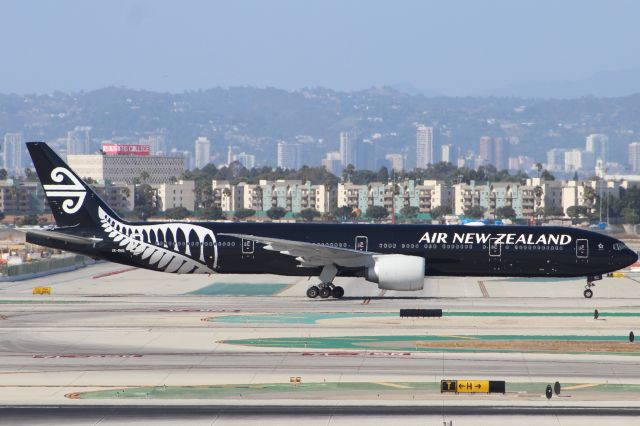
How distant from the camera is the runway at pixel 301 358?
32344mm

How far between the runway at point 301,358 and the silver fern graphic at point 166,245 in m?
2.15

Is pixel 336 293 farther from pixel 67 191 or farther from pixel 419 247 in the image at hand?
pixel 67 191

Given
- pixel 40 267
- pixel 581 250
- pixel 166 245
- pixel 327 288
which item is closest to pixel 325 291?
pixel 327 288

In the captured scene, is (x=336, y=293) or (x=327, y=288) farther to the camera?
(x=336, y=293)

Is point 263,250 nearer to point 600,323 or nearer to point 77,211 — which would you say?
point 77,211

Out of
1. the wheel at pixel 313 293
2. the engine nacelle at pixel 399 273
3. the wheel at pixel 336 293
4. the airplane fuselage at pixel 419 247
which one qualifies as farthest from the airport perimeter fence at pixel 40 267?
the engine nacelle at pixel 399 273

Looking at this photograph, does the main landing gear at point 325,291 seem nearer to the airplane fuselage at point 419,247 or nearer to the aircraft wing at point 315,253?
the airplane fuselage at point 419,247

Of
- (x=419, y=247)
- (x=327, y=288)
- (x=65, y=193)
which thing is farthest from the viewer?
(x=65, y=193)

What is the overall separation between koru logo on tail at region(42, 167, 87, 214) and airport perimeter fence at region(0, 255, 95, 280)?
16.9 metres

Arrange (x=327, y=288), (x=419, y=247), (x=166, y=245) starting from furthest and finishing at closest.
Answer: (x=166, y=245) → (x=327, y=288) → (x=419, y=247)

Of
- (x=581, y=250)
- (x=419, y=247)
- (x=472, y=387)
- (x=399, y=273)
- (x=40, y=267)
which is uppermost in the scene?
(x=419, y=247)

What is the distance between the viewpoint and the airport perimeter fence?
81.1 meters

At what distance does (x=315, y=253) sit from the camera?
208ft

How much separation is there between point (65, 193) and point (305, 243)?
13803mm
